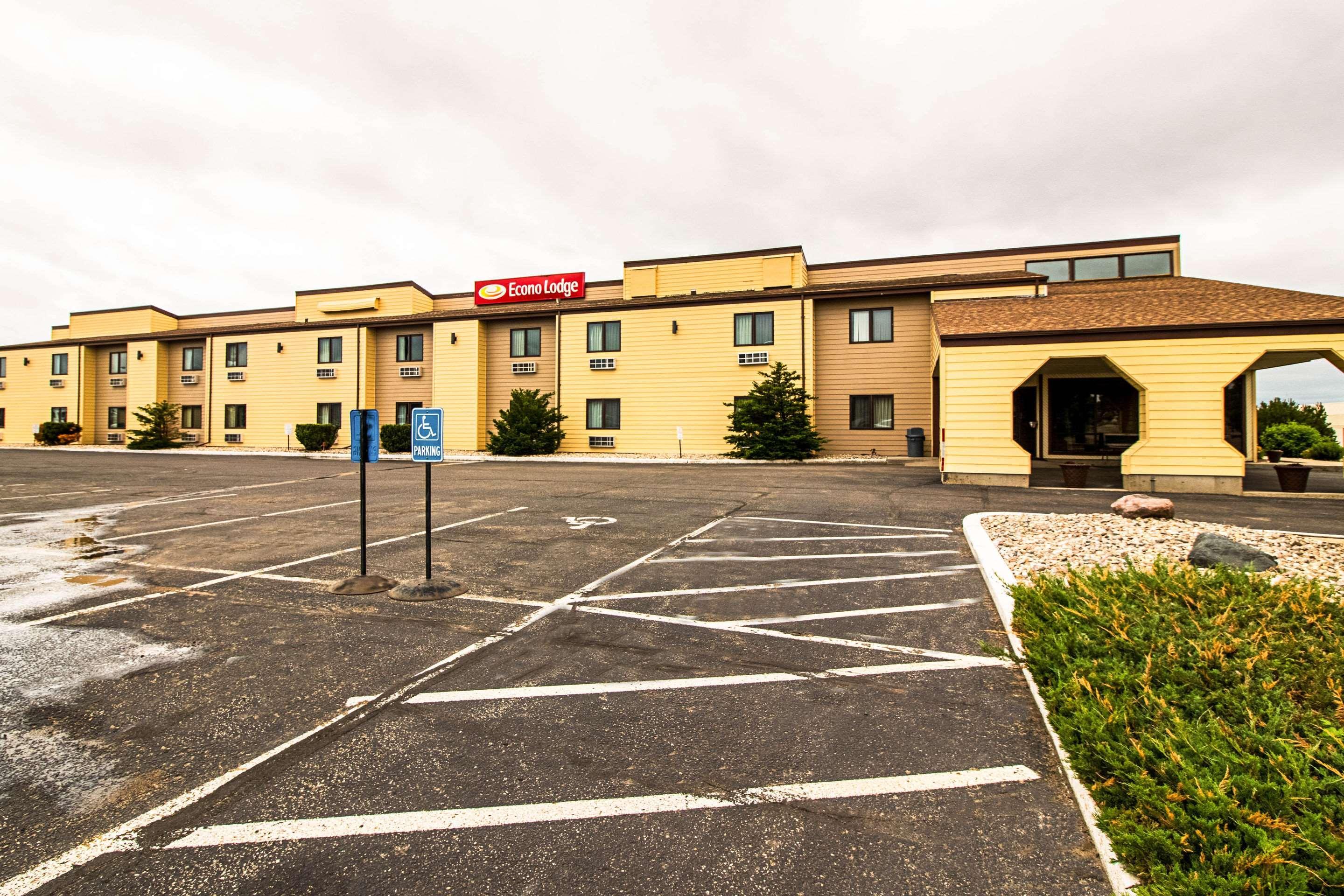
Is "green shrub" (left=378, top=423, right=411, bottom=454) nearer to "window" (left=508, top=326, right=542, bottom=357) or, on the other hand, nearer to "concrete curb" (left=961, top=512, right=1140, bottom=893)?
"window" (left=508, top=326, right=542, bottom=357)

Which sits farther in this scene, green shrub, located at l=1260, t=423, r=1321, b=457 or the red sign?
the red sign

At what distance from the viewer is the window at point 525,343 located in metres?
30.0

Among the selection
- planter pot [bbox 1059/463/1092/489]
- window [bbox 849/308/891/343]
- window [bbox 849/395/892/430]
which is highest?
window [bbox 849/308/891/343]

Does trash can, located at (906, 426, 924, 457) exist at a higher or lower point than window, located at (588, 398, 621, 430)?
lower

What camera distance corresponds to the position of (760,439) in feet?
79.3

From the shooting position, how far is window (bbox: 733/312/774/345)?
26.1 meters

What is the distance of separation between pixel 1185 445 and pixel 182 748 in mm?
18064

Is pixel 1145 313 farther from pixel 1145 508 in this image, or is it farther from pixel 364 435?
pixel 364 435

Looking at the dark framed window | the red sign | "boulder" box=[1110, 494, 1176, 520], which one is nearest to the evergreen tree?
the dark framed window

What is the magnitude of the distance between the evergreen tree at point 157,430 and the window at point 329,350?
9656 mm

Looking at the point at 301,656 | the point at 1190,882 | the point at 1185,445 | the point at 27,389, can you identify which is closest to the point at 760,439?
the point at 1185,445

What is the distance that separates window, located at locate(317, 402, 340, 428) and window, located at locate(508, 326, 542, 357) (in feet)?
33.0

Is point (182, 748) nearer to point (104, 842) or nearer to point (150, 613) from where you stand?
point (104, 842)

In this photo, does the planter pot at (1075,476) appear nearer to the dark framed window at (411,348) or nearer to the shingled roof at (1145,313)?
the shingled roof at (1145,313)
